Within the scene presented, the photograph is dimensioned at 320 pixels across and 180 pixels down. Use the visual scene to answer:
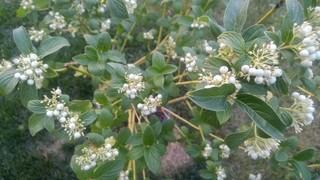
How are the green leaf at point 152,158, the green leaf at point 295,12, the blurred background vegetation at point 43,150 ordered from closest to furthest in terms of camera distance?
the green leaf at point 295,12 < the green leaf at point 152,158 < the blurred background vegetation at point 43,150

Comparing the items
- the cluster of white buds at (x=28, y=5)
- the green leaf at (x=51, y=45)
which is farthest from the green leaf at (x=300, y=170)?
the cluster of white buds at (x=28, y=5)

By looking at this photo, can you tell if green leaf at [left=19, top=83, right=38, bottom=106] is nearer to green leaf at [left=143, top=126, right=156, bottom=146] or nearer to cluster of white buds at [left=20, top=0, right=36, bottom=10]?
green leaf at [left=143, top=126, right=156, bottom=146]

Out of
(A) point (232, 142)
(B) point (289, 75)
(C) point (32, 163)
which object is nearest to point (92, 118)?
(A) point (232, 142)

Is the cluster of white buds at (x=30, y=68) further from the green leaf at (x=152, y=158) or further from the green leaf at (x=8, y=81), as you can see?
the green leaf at (x=152, y=158)

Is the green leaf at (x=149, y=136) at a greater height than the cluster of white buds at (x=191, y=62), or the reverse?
the cluster of white buds at (x=191, y=62)

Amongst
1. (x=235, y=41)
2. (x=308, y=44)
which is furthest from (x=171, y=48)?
(x=308, y=44)

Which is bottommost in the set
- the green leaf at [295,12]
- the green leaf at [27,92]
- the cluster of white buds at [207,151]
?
the cluster of white buds at [207,151]

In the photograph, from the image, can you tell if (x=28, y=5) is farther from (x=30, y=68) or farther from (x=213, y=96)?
(x=213, y=96)

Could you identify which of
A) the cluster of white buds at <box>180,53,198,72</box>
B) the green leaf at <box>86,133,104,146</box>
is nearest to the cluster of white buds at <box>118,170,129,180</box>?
the green leaf at <box>86,133,104,146</box>
